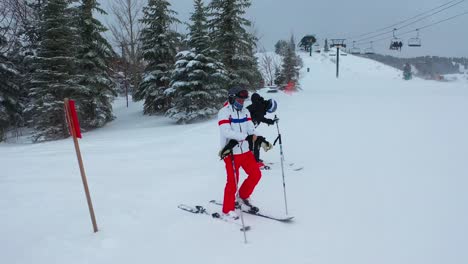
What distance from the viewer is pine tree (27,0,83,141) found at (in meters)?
18.4

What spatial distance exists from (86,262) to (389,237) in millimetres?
4179

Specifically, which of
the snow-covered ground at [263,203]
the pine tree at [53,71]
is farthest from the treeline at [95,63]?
the snow-covered ground at [263,203]

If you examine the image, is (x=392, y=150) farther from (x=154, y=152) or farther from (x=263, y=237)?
(x=154, y=152)

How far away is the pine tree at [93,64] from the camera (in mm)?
22000

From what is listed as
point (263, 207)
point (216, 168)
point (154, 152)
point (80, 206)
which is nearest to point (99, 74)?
point (154, 152)

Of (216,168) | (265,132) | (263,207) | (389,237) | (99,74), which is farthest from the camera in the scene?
(99,74)

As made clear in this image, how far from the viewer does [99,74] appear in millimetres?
22547

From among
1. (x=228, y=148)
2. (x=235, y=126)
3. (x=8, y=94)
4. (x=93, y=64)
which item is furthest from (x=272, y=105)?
(x=8, y=94)

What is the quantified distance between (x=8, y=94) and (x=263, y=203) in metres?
21.5

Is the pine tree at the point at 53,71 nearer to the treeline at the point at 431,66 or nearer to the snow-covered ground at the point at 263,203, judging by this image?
the snow-covered ground at the point at 263,203

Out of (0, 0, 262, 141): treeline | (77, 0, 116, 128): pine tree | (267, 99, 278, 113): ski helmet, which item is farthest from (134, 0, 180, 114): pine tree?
(267, 99, 278, 113): ski helmet

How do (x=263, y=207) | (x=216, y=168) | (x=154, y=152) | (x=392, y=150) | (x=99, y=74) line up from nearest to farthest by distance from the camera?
(x=263, y=207) < (x=216, y=168) < (x=392, y=150) < (x=154, y=152) < (x=99, y=74)

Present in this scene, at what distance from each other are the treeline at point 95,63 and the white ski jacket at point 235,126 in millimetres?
14444

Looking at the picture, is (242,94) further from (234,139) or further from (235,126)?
(234,139)
